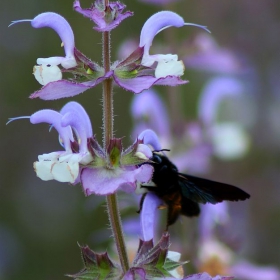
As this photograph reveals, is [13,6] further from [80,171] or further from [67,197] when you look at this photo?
[80,171]

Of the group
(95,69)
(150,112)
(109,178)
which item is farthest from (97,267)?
(150,112)

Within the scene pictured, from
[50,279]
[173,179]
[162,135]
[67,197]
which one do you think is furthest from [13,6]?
[173,179]

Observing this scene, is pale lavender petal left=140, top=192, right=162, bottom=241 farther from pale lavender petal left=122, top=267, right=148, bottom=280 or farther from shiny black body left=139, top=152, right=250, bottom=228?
pale lavender petal left=122, top=267, right=148, bottom=280

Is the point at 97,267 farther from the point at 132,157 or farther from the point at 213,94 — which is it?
the point at 213,94

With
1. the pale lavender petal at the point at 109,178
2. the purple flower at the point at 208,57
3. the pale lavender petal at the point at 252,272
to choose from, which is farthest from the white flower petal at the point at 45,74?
the purple flower at the point at 208,57

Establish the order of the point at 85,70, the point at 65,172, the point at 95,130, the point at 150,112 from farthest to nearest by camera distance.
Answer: the point at 95,130
the point at 150,112
the point at 85,70
the point at 65,172

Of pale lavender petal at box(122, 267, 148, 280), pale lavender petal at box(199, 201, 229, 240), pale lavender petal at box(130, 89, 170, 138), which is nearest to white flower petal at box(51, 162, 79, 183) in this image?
pale lavender petal at box(122, 267, 148, 280)

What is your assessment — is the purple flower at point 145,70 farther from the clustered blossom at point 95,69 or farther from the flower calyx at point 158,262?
the flower calyx at point 158,262
